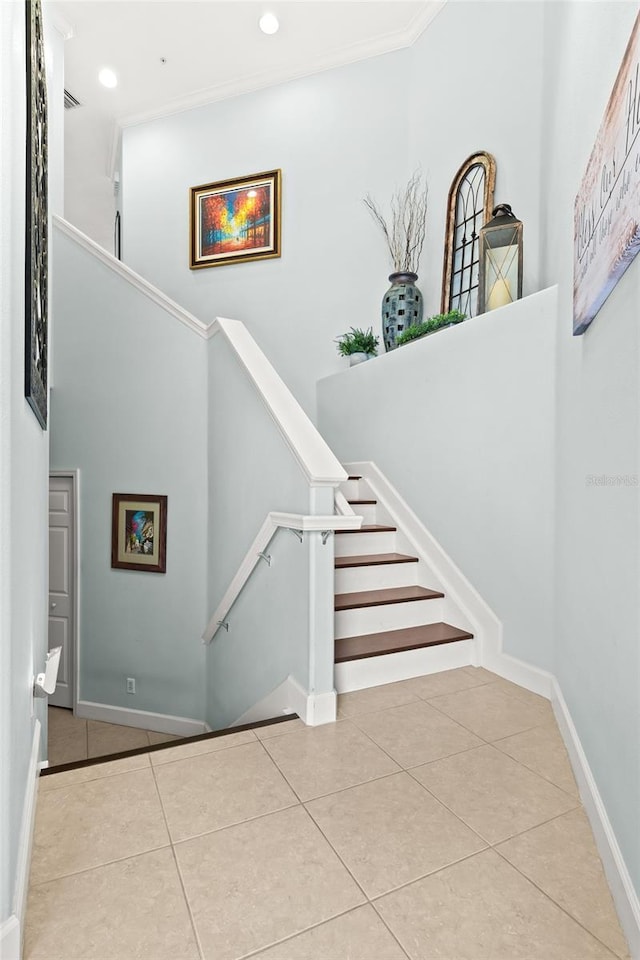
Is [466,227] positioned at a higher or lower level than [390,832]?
higher

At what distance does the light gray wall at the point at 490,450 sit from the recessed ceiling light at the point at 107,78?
12.9 feet

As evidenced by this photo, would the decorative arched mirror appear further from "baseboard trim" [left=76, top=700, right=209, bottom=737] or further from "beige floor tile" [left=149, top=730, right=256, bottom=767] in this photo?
"baseboard trim" [left=76, top=700, right=209, bottom=737]

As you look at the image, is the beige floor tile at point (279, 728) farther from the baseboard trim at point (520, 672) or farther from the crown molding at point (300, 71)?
the crown molding at point (300, 71)

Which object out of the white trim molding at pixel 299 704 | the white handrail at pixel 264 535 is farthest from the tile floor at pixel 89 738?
the white trim molding at pixel 299 704

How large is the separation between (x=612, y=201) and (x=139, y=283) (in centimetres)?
342

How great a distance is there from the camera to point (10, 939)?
1132mm

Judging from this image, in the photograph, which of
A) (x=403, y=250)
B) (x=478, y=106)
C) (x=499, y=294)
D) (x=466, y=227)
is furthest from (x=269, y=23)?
(x=499, y=294)

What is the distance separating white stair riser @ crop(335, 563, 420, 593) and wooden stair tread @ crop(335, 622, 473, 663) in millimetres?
320

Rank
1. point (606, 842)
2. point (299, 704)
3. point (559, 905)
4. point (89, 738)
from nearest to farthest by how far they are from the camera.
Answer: point (559, 905) → point (606, 842) → point (299, 704) → point (89, 738)

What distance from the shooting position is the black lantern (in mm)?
3119

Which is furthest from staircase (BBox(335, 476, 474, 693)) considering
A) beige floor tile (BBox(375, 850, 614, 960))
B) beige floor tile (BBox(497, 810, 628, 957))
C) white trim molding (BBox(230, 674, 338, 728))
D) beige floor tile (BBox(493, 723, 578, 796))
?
beige floor tile (BBox(375, 850, 614, 960))

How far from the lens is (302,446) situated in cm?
241

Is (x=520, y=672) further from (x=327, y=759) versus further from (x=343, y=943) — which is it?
(x=343, y=943)

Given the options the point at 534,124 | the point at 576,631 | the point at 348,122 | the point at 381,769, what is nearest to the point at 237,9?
the point at 348,122
